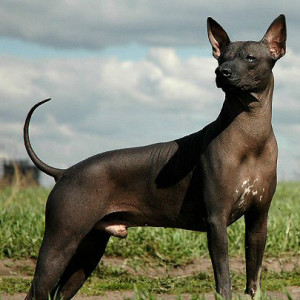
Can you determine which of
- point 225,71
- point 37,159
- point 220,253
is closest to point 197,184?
point 220,253

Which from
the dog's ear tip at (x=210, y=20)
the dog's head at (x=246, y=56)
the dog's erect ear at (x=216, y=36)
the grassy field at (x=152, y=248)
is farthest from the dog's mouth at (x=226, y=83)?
the grassy field at (x=152, y=248)

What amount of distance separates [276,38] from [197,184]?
1242mm

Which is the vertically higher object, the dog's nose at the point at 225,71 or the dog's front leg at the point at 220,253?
the dog's nose at the point at 225,71

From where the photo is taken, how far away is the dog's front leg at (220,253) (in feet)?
19.2

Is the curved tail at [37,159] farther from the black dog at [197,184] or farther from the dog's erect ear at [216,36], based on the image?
the dog's erect ear at [216,36]

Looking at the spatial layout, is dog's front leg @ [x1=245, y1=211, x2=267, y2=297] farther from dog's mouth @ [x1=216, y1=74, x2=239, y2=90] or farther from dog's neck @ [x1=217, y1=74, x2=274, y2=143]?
dog's mouth @ [x1=216, y1=74, x2=239, y2=90]

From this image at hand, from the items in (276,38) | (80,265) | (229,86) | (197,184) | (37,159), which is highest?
(276,38)

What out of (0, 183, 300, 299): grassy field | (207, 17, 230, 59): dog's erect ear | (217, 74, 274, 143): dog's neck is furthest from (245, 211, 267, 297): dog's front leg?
(0, 183, 300, 299): grassy field

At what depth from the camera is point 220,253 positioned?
5.88 m

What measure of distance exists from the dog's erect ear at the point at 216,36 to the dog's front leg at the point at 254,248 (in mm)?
1278

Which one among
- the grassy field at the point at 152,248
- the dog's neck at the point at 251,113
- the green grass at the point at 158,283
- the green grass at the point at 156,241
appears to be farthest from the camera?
the green grass at the point at 156,241

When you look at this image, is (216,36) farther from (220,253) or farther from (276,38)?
(220,253)

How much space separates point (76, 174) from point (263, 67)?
1.69 m

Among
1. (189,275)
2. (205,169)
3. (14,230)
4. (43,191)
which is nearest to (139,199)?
(205,169)
